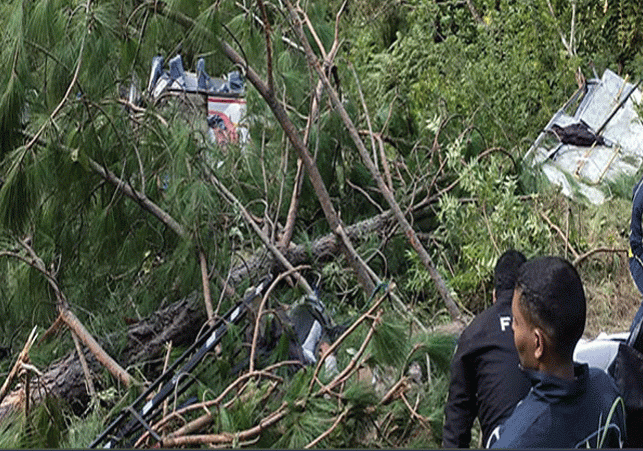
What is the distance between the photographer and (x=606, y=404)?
2115mm

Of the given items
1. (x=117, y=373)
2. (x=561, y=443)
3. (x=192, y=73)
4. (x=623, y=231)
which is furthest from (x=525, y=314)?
(x=192, y=73)

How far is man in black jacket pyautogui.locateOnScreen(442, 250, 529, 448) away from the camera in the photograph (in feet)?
8.97

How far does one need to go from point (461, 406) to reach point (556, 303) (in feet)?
2.36

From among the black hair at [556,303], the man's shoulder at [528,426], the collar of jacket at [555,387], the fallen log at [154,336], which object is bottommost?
the fallen log at [154,336]

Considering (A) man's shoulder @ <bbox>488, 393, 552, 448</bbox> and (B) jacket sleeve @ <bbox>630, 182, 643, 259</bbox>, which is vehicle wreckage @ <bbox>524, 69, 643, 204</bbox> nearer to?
(B) jacket sleeve @ <bbox>630, 182, 643, 259</bbox>

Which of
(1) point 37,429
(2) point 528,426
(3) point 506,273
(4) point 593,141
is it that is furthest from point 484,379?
(4) point 593,141

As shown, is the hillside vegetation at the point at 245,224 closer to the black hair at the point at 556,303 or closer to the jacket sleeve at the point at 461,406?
the jacket sleeve at the point at 461,406

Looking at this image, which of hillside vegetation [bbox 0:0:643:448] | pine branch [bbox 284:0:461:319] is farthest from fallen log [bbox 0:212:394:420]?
pine branch [bbox 284:0:461:319]

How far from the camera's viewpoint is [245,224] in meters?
5.04

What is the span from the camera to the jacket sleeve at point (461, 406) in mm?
2791

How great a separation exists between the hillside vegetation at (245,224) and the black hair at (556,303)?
1.25m

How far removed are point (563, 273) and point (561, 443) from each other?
1.31 ft

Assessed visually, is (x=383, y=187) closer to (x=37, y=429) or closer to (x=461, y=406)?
(x=37, y=429)

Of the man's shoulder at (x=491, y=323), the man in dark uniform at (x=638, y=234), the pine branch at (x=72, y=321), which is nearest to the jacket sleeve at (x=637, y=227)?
the man in dark uniform at (x=638, y=234)
